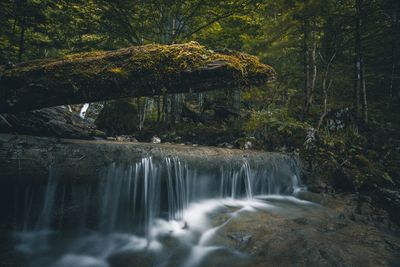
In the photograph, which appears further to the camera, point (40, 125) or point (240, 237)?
point (40, 125)

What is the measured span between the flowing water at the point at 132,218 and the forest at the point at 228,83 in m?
0.47

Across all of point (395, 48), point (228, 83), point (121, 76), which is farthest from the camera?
point (395, 48)

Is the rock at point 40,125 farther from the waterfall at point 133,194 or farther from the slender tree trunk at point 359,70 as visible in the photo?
the slender tree trunk at point 359,70

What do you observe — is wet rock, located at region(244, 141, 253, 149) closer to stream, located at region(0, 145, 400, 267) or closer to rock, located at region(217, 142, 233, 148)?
rock, located at region(217, 142, 233, 148)

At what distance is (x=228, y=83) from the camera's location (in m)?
5.47

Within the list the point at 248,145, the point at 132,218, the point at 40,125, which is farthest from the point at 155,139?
the point at 132,218

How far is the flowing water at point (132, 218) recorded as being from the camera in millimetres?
4562

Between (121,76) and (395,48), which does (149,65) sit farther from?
(395,48)

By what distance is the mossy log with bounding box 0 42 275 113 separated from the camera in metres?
5.30

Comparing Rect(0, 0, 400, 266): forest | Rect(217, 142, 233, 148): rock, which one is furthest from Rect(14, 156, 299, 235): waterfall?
Rect(217, 142, 233, 148): rock

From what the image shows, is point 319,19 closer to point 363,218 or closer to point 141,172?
point 363,218

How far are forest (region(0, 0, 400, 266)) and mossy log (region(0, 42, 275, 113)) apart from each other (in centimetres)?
2

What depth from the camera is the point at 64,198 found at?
5066mm

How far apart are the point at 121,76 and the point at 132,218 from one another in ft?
10.0
